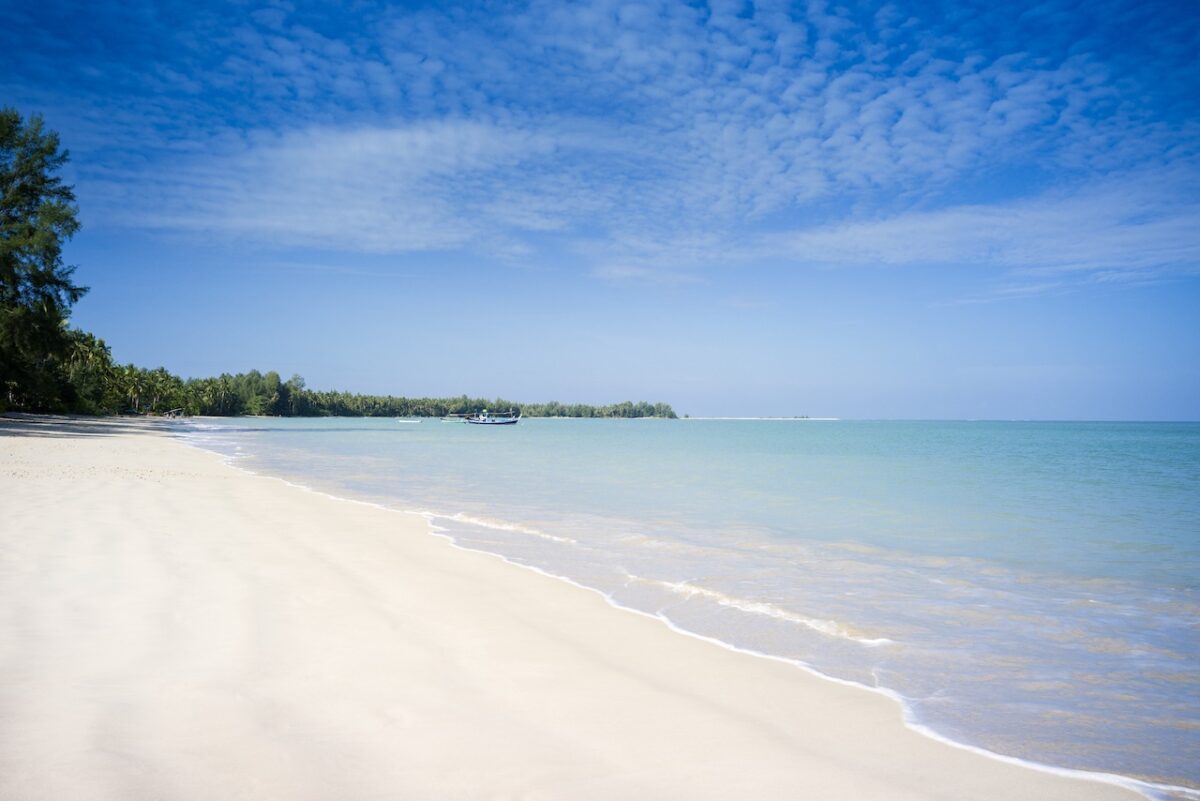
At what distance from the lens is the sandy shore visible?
2.65 metres

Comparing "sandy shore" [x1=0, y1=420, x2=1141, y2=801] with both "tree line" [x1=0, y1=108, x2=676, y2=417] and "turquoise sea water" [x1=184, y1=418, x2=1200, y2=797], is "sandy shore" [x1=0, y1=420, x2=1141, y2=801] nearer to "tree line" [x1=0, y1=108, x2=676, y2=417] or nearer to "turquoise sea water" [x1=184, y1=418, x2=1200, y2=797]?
"turquoise sea water" [x1=184, y1=418, x2=1200, y2=797]

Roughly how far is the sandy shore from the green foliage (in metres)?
32.3

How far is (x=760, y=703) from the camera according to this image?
3.65m

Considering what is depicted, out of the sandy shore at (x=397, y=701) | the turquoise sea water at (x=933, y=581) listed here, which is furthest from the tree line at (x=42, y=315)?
the sandy shore at (x=397, y=701)

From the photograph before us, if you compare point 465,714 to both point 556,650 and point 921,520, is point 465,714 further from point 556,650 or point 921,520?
point 921,520

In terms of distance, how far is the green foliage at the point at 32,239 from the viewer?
29891 millimetres

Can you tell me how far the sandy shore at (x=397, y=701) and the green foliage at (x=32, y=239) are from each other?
3229 cm

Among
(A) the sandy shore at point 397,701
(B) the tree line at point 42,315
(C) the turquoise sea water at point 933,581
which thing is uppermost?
(B) the tree line at point 42,315

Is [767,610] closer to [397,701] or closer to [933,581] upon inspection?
[933,581]

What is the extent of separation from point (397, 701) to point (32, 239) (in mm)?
36520

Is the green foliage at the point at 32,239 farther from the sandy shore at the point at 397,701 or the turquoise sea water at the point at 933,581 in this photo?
the sandy shore at the point at 397,701

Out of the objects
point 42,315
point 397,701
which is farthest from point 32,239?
point 397,701

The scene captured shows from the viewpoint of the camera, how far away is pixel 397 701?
3381 mm

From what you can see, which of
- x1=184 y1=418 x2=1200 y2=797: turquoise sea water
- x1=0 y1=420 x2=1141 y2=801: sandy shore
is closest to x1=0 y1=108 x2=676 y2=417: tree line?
x1=184 y1=418 x2=1200 y2=797: turquoise sea water
